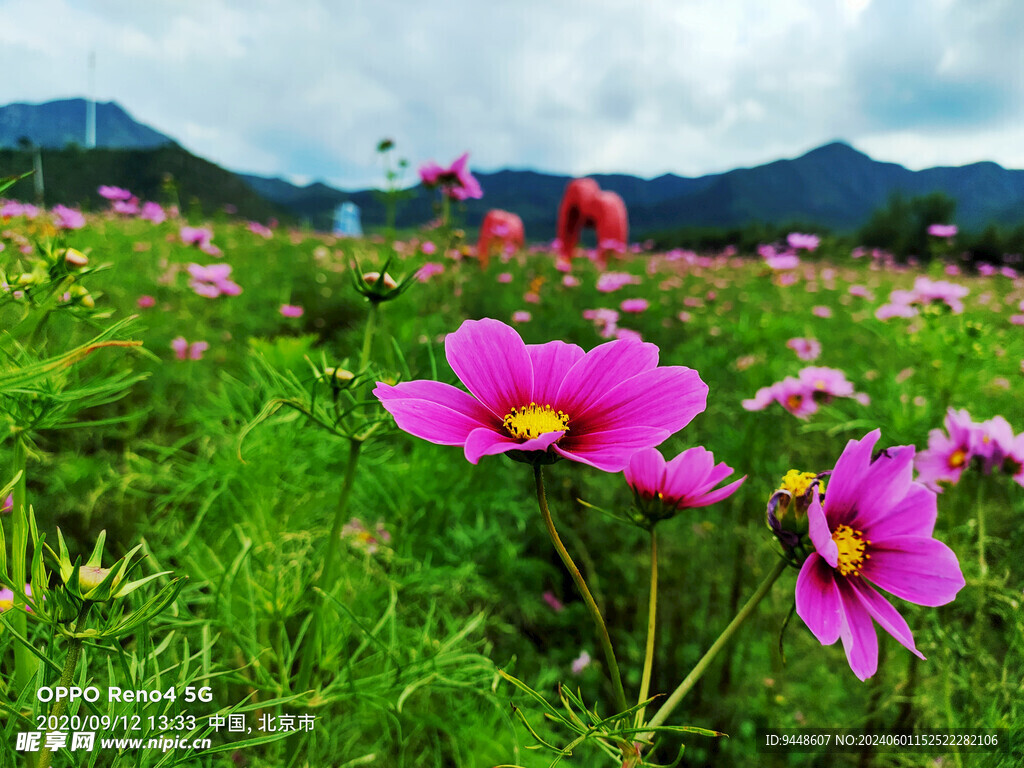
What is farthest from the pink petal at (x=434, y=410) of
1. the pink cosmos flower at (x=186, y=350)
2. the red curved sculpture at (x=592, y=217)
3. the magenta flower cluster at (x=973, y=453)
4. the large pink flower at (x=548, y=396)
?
the red curved sculpture at (x=592, y=217)

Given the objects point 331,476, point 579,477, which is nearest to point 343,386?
point 331,476

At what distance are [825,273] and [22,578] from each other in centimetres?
469

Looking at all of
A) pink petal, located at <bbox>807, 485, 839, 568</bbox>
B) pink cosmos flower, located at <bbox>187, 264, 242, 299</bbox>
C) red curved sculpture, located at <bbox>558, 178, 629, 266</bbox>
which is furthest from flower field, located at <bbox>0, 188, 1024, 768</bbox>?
red curved sculpture, located at <bbox>558, 178, 629, 266</bbox>

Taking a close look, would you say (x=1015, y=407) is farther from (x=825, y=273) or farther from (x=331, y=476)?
(x=825, y=273)

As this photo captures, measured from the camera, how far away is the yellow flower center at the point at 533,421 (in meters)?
0.26

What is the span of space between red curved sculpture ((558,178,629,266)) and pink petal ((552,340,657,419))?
11.3 feet

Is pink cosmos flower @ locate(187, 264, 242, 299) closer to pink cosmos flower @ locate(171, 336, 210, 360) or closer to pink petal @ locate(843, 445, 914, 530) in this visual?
pink cosmos flower @ locate(171, 336, 210, 360)

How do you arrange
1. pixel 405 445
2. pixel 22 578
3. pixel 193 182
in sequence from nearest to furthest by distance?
pixel 22 578
pixel 405 445
pixel 193 182

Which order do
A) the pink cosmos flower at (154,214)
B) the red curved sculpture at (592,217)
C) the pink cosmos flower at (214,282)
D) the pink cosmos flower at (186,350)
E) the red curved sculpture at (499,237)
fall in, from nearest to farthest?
1. the pink cosmos flower at (186,350)
2. the pink cosmos flower at (214,282)
3. the pink cosmos flower at (154,214)
4. the red curved sculpture at (499,237)
5. the red curved sculpture at (592,217)

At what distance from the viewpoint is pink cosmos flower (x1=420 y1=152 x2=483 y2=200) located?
5.12ft

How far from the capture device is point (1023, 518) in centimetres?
93

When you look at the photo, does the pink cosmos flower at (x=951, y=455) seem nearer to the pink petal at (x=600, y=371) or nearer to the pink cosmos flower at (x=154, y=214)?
Result: the pink petal at (x=600, y=371)

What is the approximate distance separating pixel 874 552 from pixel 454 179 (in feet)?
5.06

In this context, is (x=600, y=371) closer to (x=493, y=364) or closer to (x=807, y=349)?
(x=493, y=364)
